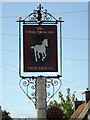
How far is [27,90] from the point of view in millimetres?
19141

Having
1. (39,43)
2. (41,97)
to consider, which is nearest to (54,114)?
(41,97)

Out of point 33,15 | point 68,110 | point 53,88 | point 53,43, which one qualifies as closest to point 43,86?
point 53,88

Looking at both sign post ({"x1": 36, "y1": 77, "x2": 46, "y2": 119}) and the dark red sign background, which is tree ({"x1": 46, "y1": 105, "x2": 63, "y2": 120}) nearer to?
sign post ({"x1": 36, "y1": 77, "x2": 46, "y2": 119})

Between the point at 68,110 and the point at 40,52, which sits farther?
the point at 68,110

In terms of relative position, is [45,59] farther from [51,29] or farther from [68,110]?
[68,110]

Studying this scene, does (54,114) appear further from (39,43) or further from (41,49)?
(39,43)

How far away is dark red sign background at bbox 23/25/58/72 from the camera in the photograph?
62.7ft

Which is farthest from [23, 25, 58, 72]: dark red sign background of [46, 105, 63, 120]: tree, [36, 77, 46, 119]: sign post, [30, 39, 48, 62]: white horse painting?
[46, 105, 63, 120]: tree

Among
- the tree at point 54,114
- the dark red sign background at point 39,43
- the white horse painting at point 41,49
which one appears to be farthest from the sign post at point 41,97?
the white horse painting at point 41,49

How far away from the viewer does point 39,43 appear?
19453 millimetres

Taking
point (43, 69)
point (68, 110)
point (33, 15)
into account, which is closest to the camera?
point (43, 69)

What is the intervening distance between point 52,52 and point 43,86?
1.70m

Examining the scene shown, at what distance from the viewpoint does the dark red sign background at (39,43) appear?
62.7 ft

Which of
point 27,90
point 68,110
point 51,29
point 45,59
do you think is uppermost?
point 51,29
